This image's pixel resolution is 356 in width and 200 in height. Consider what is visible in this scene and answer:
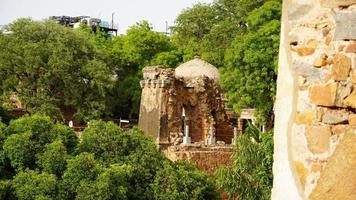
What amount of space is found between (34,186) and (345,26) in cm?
1066

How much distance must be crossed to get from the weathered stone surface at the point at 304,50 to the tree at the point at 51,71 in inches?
959

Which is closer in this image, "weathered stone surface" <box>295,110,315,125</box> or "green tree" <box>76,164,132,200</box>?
"weathered stone surface" <box>295,110,315,125</box>

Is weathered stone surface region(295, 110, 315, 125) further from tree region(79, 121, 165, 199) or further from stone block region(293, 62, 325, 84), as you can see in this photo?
tree region(79, 121, 165, 199)

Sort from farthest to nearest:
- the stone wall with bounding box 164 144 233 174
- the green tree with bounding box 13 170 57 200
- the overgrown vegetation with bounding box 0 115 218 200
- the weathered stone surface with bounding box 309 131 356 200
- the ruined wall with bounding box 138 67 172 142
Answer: the ruined wall with bounding box 138 67 172 142
the stone wall with bounding box 164 144 233 174
the overgrown vegetation with bounding box 0 115 218 200
the green tree with bounding box 13 170 57 200
the weathered stone surface with bounding box 309 131 356 200

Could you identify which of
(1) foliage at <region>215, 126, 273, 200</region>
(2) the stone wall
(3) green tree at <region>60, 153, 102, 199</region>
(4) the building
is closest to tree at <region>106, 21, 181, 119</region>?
(4) the building

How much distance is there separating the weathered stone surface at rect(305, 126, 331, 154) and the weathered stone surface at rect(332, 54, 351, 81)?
19 cm

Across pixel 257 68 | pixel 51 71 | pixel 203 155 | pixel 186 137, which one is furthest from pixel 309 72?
pixel 51 71

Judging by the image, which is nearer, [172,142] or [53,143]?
[53,143]

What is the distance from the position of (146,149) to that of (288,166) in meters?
11.8

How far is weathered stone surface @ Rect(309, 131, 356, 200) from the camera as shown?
2.42 metres

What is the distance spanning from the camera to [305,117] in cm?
261

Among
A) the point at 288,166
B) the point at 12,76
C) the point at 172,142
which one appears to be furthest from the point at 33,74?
the point at 288,166

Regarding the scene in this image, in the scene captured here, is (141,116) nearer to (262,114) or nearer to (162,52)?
(262,114)

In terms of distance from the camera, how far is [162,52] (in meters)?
34.0
